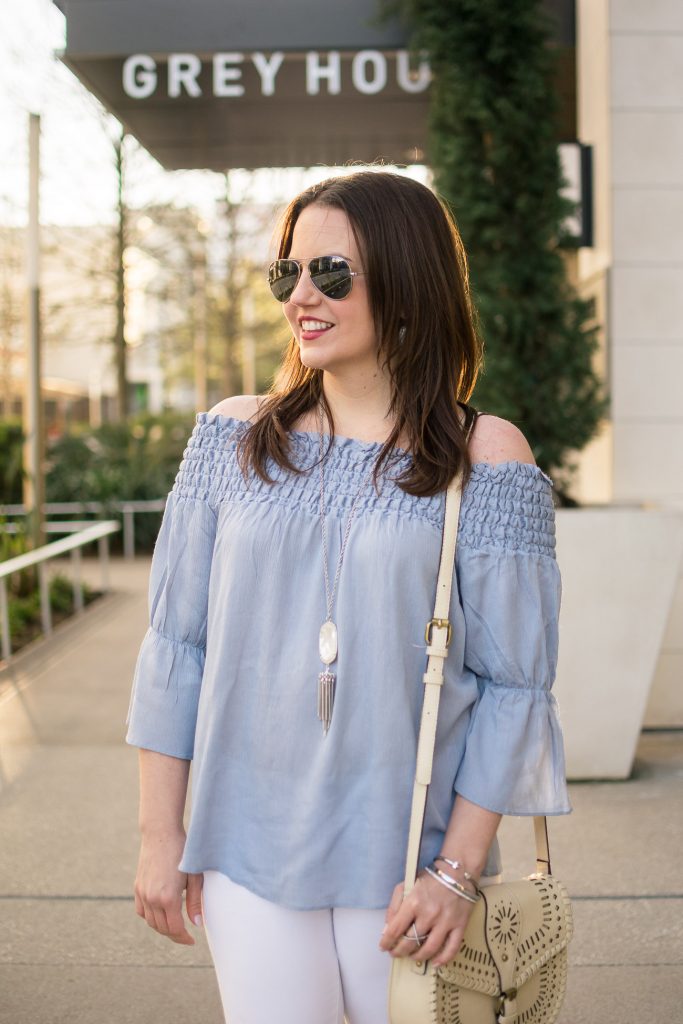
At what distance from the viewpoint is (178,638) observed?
1823mm

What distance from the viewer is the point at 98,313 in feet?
70.3

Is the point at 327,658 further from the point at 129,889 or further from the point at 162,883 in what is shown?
the point at 129,889

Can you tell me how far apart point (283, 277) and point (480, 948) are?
105cm

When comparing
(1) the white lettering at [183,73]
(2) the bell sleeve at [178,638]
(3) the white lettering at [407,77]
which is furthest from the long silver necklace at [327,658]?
(1) the white lettering at [183,73]

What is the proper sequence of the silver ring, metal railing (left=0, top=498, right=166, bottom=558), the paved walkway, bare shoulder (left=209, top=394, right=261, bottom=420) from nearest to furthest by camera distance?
the silver ring < bare shoulder (left=209, top=394, right=261, bottom=420) < the paved walkway < metal railing (left=0, top=498, right=166, bottom=558)

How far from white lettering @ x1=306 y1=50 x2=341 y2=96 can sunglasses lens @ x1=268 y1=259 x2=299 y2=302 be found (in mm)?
4911

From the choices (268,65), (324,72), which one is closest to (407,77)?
(324,72)

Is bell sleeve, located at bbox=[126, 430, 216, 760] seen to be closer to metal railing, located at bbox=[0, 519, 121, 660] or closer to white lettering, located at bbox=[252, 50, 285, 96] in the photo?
white lettering, located at bbox=[252, 50, 285, 96]

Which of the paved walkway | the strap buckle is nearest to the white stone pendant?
the strap buckle

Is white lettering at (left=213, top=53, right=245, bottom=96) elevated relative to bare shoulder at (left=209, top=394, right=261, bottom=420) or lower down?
elevated

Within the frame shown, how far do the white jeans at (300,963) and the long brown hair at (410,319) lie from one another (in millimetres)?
644

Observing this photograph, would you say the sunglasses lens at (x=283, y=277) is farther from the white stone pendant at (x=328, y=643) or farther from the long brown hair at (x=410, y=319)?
the white stone pendant at (x=328, y=643)

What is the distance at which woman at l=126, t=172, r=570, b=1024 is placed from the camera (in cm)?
166

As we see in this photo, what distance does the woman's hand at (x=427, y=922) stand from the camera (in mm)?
1584
